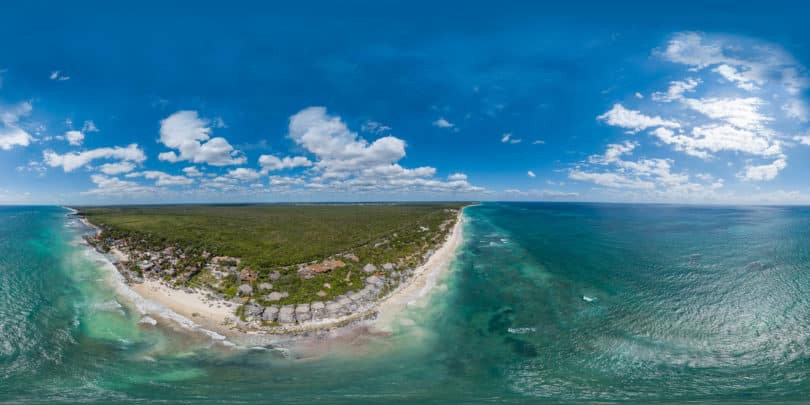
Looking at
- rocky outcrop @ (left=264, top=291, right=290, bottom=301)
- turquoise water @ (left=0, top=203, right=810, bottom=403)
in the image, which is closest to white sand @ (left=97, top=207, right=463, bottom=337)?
turquoise water @ (left=0, top=203, right=810, bottom=403)

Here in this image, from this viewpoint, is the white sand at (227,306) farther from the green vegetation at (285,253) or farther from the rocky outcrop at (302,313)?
the green vegetation at (285,253)

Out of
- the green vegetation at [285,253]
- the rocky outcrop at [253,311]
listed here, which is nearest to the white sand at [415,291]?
the green vegetation at [285,253]

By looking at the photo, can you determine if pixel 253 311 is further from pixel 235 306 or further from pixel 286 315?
pixel 286 315

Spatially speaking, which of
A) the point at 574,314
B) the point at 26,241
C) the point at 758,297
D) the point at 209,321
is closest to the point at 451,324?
the point at 574,314

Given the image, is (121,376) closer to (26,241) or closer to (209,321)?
(209,321)

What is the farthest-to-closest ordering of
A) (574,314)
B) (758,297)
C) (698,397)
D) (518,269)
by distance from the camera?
(518,269), (758,297), (574,314), (698,397)
